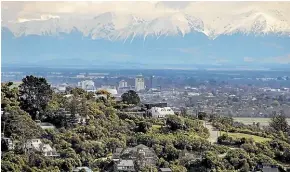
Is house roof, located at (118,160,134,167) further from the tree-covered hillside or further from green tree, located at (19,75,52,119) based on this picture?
green tree, located at (19,75,52,119)

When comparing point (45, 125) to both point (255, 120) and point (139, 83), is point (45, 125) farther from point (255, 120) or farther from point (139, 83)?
point (139, 83)

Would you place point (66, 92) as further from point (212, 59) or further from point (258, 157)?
point (212, 59)

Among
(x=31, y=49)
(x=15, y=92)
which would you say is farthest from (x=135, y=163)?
(x=31, y=49)

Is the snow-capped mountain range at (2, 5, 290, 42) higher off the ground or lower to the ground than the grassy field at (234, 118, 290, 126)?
higher

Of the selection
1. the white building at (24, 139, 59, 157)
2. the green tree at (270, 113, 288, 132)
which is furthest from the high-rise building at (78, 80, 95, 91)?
the white building at (24, 139, 59, 157)

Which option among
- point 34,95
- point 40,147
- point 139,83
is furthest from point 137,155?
point 139,83

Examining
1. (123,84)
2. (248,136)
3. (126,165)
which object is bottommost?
(126,165)
